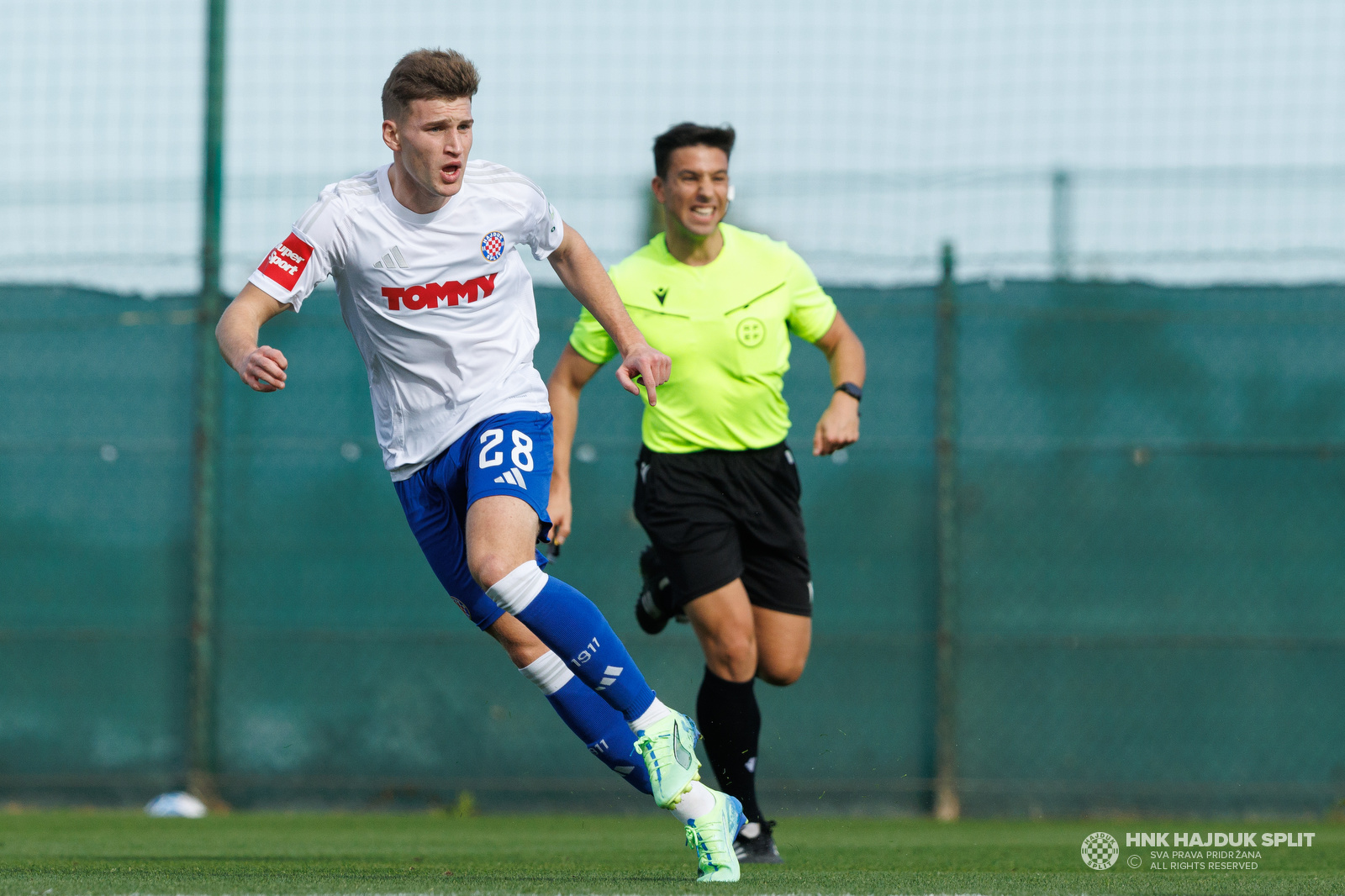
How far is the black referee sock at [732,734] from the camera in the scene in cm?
526

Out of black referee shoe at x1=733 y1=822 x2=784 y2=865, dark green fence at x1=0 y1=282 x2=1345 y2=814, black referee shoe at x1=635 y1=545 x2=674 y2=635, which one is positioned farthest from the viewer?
dark green fence at x1=0 y1=282 x2=1345 y2=814

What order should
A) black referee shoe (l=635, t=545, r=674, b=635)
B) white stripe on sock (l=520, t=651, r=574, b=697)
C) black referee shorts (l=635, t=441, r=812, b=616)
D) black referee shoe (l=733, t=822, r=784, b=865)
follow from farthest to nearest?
black referee shoe (l=635, t=545, r=674, b=635)
black referee shorts (l=635, t=441, r=812, b=616)
black referee shoe (l=733, t=822, r=784, b=865)
white stripe on sock (l=520, t=651, r=574, b=697)

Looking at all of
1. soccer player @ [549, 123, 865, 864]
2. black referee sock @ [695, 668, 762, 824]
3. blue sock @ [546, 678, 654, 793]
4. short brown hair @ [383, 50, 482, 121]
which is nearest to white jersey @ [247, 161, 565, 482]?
short brown hair @ [383, 50, 482, 121]

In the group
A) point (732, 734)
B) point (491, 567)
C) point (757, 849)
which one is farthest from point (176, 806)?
point (491, 567)

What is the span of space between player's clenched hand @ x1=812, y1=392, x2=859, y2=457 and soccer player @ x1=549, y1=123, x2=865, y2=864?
19 millimetres

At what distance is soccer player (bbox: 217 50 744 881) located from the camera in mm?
3852

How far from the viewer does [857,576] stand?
791 cm

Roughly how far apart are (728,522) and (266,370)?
7.28 feet

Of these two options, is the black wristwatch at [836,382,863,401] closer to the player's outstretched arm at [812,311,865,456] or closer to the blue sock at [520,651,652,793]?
the player's outstretched arm at [812,311,865,456]

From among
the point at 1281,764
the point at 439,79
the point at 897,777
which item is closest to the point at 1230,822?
the point at 1281,764

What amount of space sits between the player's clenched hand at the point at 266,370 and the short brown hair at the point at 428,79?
0.91 metres

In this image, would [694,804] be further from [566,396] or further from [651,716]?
[566,396]

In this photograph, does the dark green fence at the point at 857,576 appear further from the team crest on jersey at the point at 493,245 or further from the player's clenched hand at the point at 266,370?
the player's clenched hand at the point at 266,370

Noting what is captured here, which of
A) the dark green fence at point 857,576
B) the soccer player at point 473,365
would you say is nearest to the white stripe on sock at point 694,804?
the soccer player at point 473,365
